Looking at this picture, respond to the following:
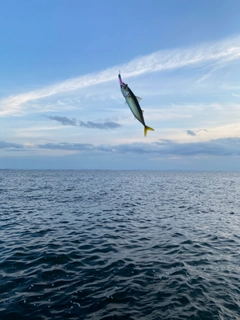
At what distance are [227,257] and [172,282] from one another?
5.91 m

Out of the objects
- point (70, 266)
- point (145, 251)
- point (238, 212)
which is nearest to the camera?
point (70, 266)

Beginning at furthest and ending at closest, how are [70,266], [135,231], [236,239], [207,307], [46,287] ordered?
[135,231]
[236,239]
[70,266]
[46,287]
[207,307]

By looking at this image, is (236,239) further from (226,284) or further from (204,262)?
(226,284)

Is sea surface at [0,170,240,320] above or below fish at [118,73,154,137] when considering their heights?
below

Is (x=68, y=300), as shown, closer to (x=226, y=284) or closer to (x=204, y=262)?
(x=226, y=284)

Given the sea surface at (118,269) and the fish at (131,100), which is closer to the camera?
the fish at (131,100)

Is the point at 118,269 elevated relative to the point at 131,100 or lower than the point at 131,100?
lower

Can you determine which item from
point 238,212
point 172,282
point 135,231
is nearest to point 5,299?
point 172,282

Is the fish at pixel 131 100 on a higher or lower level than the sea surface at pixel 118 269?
higher

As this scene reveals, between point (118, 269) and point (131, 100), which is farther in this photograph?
point (118, 269)

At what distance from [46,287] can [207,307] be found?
7518 millimetres

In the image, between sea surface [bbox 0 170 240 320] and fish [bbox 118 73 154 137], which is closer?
fish [bbox 118 73 154 137]

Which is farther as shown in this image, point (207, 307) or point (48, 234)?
point (48, 234)

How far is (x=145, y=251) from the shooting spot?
1655 cm
